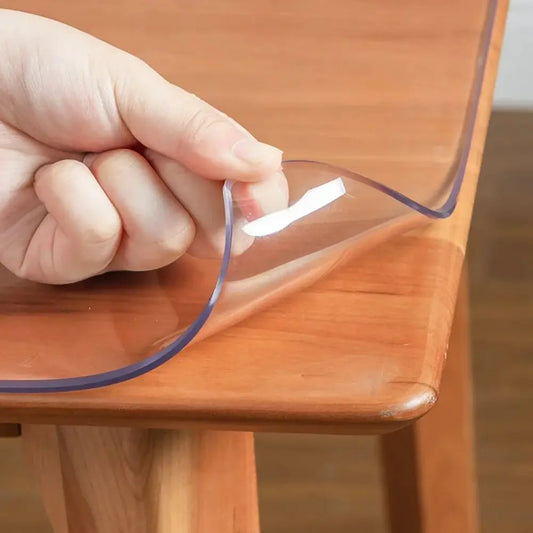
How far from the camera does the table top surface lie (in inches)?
10.4

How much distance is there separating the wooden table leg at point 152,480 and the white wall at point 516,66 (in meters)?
1.34

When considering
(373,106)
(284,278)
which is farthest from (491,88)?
(284,278)

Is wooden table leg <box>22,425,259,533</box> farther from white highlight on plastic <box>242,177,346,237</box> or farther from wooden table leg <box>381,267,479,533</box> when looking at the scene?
wooden table leg <box>381,267,479,533</box>

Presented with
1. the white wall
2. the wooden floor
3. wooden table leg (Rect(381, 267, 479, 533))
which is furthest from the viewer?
the white wall

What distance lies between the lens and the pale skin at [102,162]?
29 cm

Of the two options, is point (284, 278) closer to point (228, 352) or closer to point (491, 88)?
point (228, 352)

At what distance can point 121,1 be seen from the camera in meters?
0.50

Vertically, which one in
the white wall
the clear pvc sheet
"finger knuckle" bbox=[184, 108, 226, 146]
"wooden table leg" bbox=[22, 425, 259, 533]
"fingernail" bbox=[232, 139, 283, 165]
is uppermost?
the white wall

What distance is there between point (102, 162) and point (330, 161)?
0.10m

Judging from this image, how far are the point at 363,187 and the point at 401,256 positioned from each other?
0.03 metres

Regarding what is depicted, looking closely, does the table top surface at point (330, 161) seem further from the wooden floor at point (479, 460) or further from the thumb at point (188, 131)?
the wooden floor at point (479, 460)

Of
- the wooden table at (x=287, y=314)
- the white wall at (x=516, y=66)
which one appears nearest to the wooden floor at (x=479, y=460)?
the white wall at (x=516, y=66)

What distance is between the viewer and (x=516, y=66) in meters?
1.62

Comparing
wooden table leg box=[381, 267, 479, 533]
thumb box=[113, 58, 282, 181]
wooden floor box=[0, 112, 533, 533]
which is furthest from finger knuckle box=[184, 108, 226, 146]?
wooden floor box=[0, 112, 533, 533]
